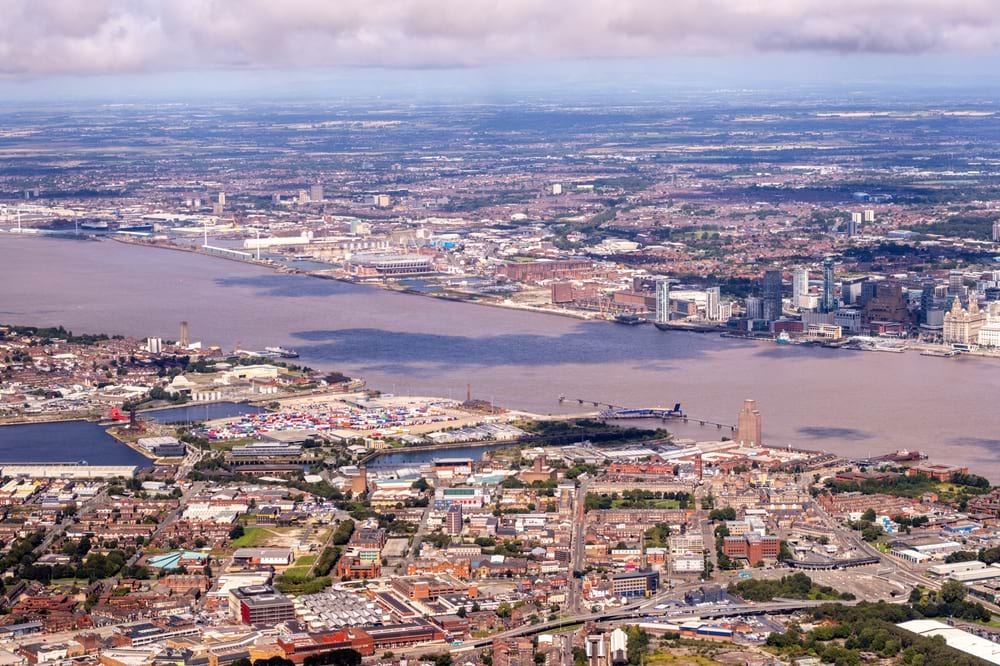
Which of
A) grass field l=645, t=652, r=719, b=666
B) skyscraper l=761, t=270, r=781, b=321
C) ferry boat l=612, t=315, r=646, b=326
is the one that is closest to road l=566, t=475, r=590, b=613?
grass field l=645, t=652, r=719, b=666

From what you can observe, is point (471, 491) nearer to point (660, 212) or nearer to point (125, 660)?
point (125, 660)

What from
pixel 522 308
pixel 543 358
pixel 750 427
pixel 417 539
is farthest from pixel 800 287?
pixel 417 539

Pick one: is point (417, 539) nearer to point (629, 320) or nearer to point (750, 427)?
point (750, 427)

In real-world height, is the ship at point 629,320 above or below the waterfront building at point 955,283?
below

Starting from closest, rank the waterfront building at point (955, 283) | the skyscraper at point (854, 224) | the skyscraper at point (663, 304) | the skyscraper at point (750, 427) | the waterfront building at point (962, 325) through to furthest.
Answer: the skyscraper at point (750, 427)
the waterfront building at point (962, 325)
the skyscraper at point (663, 304)
the waterfront building at point (955, 283)
the skyscraper at point (854, 224)

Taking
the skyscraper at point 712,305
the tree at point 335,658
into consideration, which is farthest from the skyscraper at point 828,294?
the tree at point 335,658

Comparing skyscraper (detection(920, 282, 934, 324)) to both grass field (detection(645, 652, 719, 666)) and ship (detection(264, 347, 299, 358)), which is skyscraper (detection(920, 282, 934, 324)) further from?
grass field (detection(645, 652, 719, 666))

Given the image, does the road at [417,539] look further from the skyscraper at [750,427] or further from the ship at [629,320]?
the ship at [629,320]
